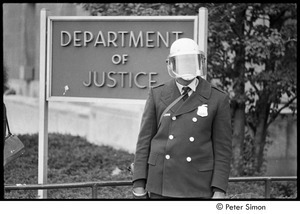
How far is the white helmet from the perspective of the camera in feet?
17.0

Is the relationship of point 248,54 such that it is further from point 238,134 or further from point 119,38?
point 119,38

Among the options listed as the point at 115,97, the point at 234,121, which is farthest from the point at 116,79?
the point at 234,121

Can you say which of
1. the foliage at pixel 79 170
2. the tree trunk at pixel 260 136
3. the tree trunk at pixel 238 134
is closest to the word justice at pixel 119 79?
the foliage at pixel 79 170

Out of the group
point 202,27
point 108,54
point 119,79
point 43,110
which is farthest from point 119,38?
point 43,110

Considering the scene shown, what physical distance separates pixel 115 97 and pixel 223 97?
91.9 inches

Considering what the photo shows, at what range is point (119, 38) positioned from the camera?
738cm

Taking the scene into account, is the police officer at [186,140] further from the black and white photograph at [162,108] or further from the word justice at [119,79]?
the word justice at [119,79]

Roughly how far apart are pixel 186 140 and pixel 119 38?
8.27 feet

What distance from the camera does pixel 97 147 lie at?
11.2m

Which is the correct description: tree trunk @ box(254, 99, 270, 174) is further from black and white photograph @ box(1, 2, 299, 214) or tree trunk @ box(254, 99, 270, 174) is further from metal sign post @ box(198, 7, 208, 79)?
metal sign post @ box(198, 7, 208, 79)

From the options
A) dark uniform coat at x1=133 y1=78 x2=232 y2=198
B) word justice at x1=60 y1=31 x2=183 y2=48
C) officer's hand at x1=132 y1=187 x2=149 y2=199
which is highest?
word justice at x1=60 y1=31 x2=183 y2=48

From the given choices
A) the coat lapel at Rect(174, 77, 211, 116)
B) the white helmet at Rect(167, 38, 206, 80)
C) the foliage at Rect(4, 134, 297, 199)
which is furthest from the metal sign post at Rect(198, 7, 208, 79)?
the foliage at Rect(4, 134, 297, 199)
